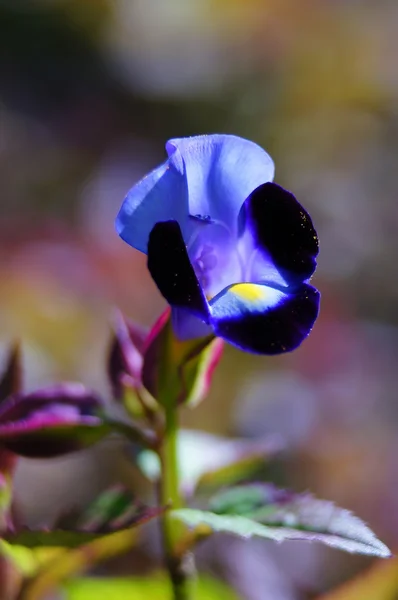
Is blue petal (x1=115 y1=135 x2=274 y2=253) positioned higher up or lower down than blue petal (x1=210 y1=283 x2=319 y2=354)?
higher up

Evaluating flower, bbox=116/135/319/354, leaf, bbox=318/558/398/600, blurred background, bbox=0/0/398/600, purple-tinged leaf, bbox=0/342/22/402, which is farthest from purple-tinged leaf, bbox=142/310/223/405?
blurred background, bbox=0/0/398/600

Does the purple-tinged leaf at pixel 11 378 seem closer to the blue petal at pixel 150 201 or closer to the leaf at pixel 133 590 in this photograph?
the blue petal at pixel 150 201

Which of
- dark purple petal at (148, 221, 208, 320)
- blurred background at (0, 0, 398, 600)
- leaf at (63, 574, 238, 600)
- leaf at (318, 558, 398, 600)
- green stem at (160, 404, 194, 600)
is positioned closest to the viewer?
dark purple petal at (148, 221, 208, 320)

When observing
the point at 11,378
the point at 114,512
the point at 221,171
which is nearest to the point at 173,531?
the point at 114,512

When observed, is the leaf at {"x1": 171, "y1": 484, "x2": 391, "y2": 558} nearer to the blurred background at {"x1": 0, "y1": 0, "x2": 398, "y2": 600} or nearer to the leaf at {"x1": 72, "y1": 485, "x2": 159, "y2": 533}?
the leaf at {"x1": 72, "y1": 485, "x2": 159, "y2": 533}

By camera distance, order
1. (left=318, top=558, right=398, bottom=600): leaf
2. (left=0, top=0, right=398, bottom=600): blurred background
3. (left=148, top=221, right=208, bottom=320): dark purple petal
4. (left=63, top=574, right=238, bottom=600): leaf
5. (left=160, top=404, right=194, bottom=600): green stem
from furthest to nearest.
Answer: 1. (left=0, top=0, right=398, bottom=600): blurred background
2. (left=63, top=574, right=238, bottom=600): leaf
3. (left=318, top=558, right=398, bottom=600): leaf
4. (left=160, top=404, right=194, bottom=600): green stem
5. (left=148, top=221, right=208, bottom=320): dark purple petal

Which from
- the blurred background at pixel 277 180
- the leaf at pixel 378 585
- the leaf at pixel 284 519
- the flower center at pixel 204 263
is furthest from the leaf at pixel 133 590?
the flower center at pixel 204 263
